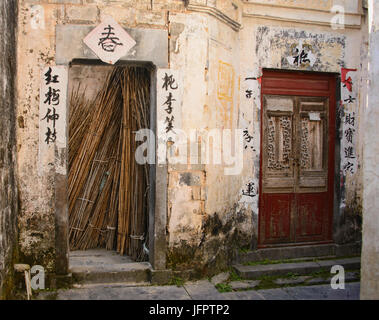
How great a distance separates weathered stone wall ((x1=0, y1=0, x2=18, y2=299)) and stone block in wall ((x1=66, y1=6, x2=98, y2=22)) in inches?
23.2

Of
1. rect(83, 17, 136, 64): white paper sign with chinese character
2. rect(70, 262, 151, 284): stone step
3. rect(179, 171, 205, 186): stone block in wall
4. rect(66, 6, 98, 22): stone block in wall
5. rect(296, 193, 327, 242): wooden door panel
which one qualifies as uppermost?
rect(66, 6, 98, 22): stone block in wall

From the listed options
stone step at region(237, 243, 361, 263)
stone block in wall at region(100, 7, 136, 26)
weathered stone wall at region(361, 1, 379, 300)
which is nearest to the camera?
weathered stone wall at region(361, 1, 379, 300)

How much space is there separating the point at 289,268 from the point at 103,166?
3.10 metres

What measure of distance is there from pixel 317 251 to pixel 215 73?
308cm

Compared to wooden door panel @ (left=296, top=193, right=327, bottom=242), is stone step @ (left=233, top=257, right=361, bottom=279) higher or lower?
lower

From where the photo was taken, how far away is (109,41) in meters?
4.75

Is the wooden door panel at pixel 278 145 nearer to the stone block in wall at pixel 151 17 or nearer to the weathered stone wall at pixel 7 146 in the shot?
the stone block in wall at pixel 151 17

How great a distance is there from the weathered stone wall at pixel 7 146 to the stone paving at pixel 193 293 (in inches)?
23.0

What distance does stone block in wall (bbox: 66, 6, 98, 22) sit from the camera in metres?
4.68

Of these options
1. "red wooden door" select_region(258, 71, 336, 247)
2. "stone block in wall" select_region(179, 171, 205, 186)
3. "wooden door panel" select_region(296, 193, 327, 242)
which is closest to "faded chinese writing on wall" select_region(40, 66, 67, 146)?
"stone block in wall" select_region(179, 171, 205, 186)

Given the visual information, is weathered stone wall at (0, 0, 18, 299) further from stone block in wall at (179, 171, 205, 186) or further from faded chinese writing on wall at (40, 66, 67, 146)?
stone block in wall at (179, 171, 205, 186)

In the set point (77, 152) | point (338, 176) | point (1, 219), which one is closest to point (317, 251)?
point (338, 176)

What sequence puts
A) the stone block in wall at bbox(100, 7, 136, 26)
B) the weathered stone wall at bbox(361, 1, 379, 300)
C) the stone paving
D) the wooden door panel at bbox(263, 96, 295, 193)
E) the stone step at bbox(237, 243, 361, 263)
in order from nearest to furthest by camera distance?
the weathered stone wall at bbox(361, 1, 379, 300) < the stone paving < the stone block in wall at bbox(100, 7, 136, 26) < the stone step at bbox(237, 243, 361, 263) < the wooden door panel at bbox(263, 96, 295, 193)

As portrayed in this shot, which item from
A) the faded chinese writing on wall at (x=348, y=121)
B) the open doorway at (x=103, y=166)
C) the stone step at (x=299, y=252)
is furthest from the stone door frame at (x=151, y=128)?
the faded chinese writing on wall at (x=348, y=121)
